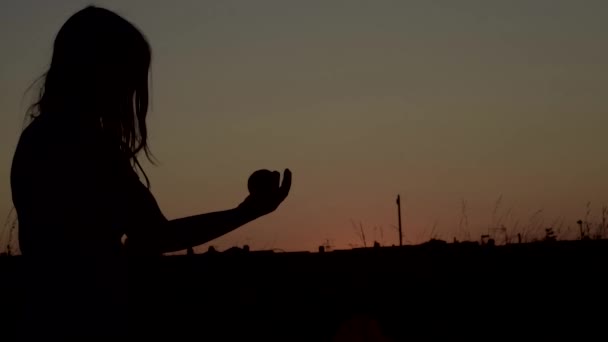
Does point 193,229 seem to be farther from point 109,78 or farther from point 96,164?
point 109,78

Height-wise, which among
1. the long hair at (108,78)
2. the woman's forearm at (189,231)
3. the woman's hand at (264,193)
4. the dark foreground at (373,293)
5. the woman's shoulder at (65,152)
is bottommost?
the dark foreground at (373,293)

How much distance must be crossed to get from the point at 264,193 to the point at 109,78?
0.51 m

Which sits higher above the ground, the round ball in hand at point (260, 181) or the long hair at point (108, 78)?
the long hair at point (108, 78)

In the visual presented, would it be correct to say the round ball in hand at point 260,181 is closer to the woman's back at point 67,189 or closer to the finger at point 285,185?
the finger at point 285,185

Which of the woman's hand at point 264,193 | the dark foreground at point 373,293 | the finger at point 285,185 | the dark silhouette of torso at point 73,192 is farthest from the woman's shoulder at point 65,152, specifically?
the dark foreground at point 373,293

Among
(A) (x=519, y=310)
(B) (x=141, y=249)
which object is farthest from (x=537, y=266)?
(B) (x=141, y=249)

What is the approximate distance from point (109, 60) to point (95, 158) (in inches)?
11.6

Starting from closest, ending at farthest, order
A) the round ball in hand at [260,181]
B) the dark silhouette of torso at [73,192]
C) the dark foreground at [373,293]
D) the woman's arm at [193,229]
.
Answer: the dark silhouette of torso at [73,192], the woman's arm at [193,229], the round ball in hand at [260,181], the dark foreground at [373,293]

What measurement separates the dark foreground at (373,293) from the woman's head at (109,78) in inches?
144

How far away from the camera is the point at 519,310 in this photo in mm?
7000

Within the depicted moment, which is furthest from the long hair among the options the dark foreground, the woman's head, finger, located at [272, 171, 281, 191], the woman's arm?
the dark foreground

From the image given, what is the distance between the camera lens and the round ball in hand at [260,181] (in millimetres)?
2791

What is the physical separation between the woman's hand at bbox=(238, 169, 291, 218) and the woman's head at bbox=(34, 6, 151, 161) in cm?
31

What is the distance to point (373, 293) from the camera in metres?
6.93
